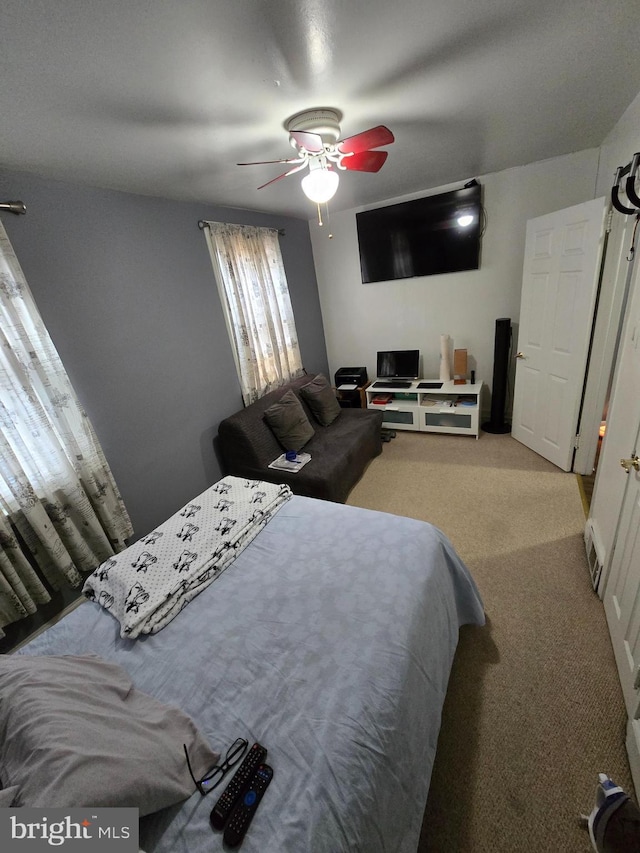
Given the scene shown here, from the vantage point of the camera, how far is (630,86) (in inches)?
64.9

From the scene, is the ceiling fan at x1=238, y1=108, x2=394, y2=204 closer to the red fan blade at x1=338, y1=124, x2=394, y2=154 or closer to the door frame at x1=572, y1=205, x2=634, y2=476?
the red fan blade at x1=338, y1=124, x2=394, y2=154

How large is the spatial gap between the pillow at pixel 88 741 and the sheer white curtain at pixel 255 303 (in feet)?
7.71

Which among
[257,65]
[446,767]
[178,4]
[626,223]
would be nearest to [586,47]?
[626,223]

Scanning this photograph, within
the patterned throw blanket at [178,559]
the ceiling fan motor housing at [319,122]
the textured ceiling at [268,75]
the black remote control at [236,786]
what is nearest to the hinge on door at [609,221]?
the textured ceiling at [268,75]

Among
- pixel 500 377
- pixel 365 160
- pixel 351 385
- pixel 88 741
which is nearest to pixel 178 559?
pixel 88 741

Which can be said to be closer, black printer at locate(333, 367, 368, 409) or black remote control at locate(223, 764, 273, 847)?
black remote control at locate(223, 764, 273, 847)

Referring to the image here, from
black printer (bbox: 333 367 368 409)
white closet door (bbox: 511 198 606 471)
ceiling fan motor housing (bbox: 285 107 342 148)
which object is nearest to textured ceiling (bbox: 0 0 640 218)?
ceiling fan motor housing (bbox: 285 107 342 148)

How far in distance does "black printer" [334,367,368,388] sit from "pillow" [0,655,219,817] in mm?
3524

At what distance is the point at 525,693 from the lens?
1428 millimetres

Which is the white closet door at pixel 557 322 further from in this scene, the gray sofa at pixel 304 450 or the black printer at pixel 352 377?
the black printer at pixel 352 377

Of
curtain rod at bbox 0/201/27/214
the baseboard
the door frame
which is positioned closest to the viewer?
the baseboard

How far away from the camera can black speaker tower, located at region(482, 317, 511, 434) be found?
3209mm

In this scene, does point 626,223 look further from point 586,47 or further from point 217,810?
point 217,810

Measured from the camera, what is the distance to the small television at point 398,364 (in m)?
3.92
